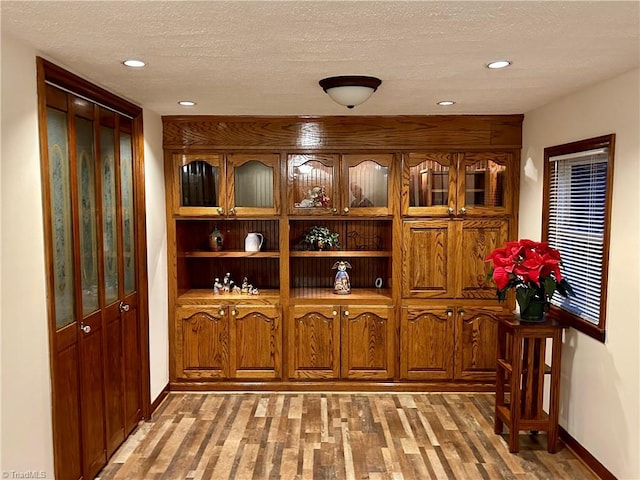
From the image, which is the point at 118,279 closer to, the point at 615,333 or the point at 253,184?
the point at 253,184

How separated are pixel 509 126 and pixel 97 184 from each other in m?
3.24

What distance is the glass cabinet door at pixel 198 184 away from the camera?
439 centimetres

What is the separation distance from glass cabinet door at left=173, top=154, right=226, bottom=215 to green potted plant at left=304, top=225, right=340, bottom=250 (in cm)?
82

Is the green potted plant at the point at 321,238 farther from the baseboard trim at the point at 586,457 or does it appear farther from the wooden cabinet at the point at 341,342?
the baseboard trim at the point at 586,457

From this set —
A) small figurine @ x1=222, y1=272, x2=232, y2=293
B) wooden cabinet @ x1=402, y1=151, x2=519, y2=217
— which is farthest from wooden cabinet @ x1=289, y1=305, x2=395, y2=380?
wooden cabinet @ x1=402, y1=151, x2=519, y2=217

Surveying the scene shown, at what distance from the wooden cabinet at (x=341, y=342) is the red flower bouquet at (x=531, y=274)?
129cm

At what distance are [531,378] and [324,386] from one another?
70.3 inches

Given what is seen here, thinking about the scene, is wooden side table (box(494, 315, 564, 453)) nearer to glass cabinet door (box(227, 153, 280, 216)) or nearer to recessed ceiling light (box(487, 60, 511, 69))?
recessed ceiling light (box(487, 60, 511, 69))

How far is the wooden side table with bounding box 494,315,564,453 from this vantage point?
3.38m

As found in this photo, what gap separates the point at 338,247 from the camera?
190 inches

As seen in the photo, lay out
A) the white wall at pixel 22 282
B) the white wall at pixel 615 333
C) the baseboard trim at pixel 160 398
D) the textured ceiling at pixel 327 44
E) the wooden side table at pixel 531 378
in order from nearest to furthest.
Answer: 1. the textured ceiling at pixel 327 44
2. the white wall at pixel 22 282
3. the white wall at pixel 615 333
4. the wooden side table at pixel 531 378
5. the baseboard trim at pixel 160 398

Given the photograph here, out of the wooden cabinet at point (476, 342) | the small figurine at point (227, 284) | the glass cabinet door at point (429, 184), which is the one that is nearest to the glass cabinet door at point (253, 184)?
the small figurine at point (227, 284)

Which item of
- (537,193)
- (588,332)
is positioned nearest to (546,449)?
(588,332)

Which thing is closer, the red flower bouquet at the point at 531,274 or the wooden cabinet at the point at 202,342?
the red flower bouquet at the point at 531,274
